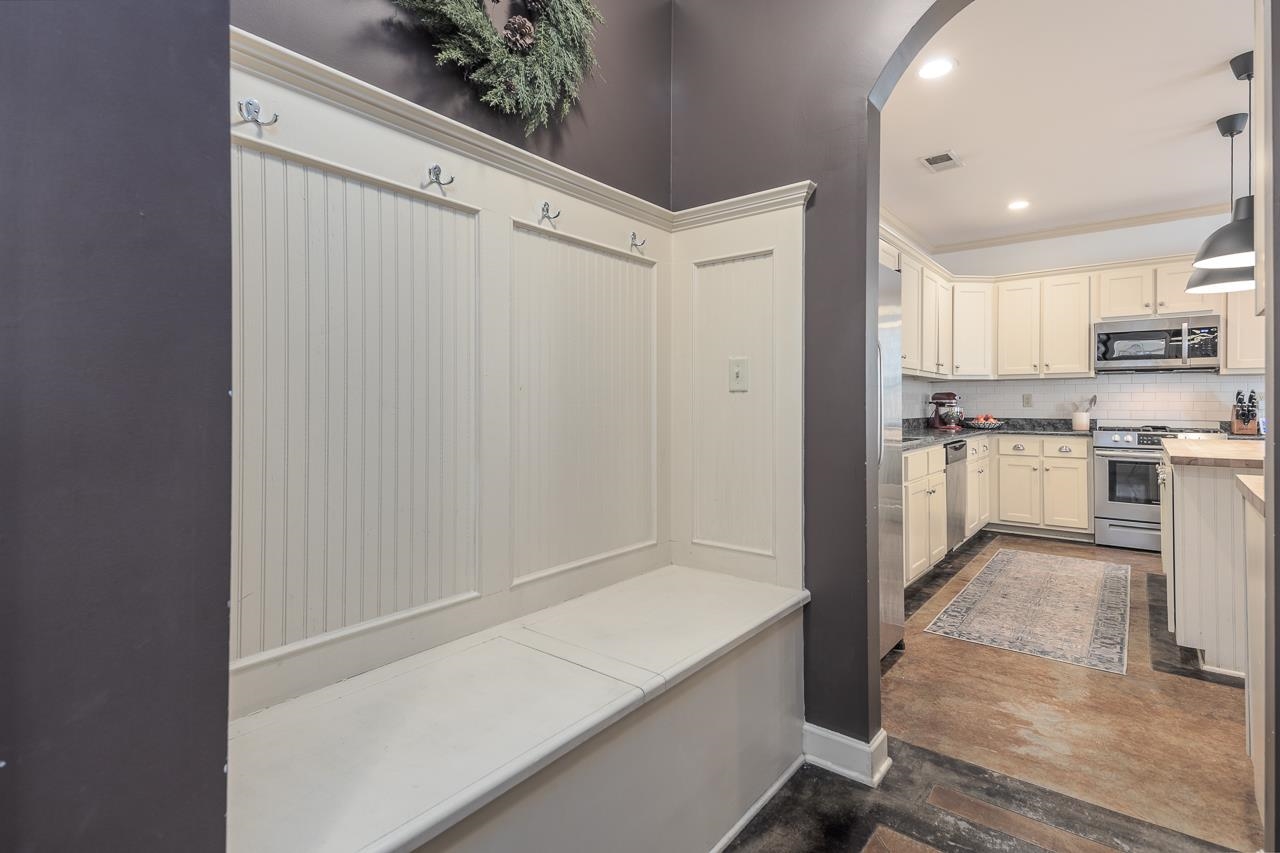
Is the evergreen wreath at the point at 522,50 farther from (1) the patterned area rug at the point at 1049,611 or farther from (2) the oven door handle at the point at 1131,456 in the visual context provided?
(2) the oven door handle at the point at 1131,456

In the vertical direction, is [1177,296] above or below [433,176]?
above

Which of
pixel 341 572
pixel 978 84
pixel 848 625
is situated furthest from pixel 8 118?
pixel 978 84

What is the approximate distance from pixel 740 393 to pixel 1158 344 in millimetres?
4541

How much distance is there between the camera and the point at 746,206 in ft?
6.77

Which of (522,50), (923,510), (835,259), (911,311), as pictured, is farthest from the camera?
(911,311)

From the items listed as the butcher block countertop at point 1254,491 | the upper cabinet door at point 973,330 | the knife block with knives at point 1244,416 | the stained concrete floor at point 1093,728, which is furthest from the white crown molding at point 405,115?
the knife block with knives at point 1244,416

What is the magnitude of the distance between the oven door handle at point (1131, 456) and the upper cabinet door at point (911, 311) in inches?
71.4

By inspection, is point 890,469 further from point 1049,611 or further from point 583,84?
point 583,84

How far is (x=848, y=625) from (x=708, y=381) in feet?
3.06

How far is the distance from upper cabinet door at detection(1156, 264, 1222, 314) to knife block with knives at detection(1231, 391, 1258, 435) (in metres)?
0.69

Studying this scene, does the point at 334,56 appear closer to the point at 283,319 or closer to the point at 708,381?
the point at 283,319

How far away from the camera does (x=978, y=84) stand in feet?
10.0

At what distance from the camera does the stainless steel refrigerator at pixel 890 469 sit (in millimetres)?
2518

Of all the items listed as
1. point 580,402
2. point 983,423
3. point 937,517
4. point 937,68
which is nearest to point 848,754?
point 580,402
